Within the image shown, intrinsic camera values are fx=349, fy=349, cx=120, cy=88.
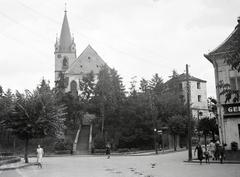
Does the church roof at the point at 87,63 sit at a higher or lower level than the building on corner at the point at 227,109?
higher

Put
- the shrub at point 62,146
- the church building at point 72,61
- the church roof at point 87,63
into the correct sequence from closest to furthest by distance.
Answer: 1. the shrub at point 62,146
2. the church building at point 72,61
3. the church roof at point 87,63

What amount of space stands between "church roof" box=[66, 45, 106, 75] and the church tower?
7.95 metres

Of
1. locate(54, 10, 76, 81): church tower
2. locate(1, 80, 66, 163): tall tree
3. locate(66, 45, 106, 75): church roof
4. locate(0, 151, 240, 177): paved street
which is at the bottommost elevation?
locate(0, 151, 240, 177): paved street

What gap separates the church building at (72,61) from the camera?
8119 cm

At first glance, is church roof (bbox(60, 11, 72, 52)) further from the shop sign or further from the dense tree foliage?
the shop sign

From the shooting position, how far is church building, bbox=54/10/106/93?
8119cm

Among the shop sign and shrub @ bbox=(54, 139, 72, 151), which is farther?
shrub @ bbox=(54, 139, 72, 151)

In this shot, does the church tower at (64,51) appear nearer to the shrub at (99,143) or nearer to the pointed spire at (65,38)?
the pointed spire at (65,38)

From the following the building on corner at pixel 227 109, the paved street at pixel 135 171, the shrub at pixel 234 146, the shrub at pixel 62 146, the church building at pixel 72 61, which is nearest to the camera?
the paved street at pixel 135 171

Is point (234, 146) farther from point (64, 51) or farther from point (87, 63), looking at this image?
point (64, 51)

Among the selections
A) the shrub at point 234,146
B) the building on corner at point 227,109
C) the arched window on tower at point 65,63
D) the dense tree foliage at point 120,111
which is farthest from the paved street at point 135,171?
the arched window on tower at point 65,63

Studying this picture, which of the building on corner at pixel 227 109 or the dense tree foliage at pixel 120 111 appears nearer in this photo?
the building on corner at pixel 227 109

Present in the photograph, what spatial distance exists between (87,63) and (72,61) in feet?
32.0

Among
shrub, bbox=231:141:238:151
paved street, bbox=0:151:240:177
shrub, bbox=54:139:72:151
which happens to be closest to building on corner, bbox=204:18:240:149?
shrub, bbox=231:141:238:151
